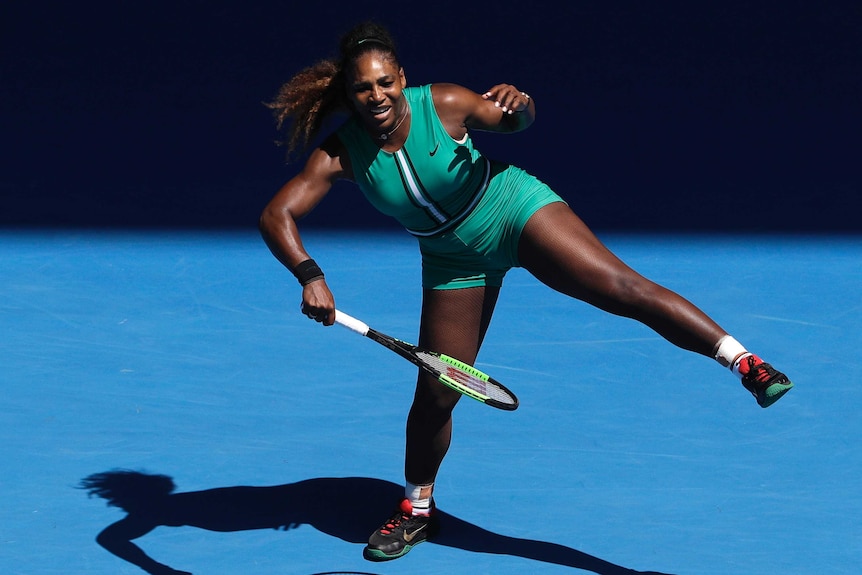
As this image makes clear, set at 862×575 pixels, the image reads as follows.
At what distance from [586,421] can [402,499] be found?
1202 millimetres

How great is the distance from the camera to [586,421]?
240 inches

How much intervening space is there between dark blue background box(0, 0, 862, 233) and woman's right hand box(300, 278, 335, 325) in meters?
4.69

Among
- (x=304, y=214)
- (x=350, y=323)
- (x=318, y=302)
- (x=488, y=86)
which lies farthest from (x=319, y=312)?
(x=488, y=86)

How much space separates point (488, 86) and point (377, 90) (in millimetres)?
5728

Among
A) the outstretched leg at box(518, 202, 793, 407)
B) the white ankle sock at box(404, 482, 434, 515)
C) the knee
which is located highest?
the outstretched leg at box(518, 202, 793, 407)

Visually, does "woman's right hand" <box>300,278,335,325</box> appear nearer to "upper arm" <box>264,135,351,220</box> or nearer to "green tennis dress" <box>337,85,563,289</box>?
"upper arm" <box>264,135,351,220</box>

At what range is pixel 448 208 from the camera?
4.72 metres

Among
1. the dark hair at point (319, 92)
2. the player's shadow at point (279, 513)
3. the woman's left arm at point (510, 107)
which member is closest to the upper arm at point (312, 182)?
the dark hair at point (319, 92)

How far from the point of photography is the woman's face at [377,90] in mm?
4574

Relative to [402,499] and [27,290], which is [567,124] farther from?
[402,499]

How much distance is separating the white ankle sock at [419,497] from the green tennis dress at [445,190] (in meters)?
0.91

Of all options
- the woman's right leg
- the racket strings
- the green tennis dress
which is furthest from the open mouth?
the racket strings

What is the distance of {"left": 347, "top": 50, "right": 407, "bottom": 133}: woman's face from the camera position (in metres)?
4.57

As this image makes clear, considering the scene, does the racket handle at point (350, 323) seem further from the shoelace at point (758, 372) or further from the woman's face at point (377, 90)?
the shoelace at point (758, 372)
